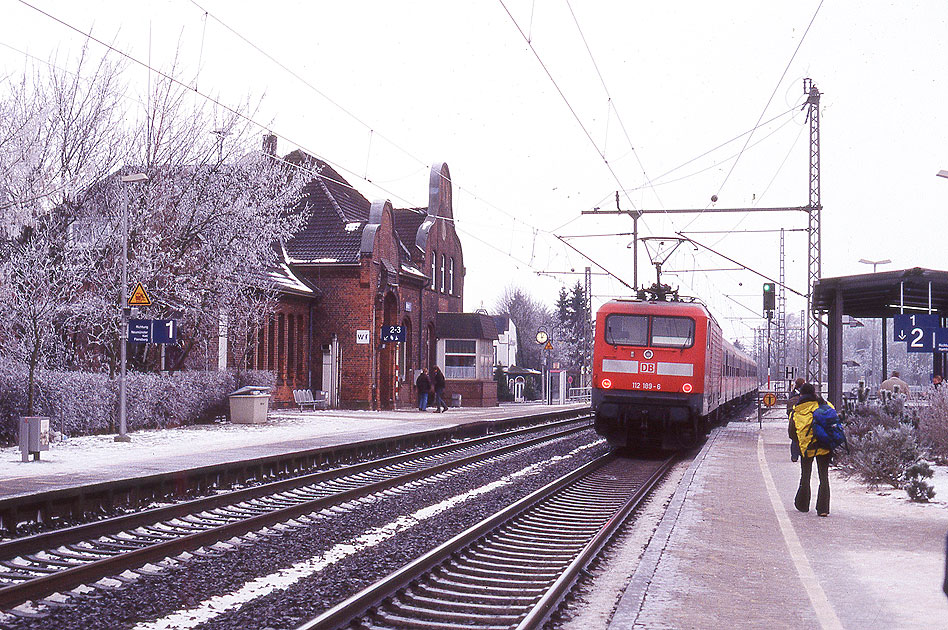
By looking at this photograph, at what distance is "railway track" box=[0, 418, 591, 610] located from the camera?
311 inches

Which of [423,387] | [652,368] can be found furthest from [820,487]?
[423,387]

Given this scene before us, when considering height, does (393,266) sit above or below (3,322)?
above

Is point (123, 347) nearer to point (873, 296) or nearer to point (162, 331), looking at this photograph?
point (162, 331)

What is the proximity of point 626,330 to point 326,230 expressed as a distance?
69.8ft

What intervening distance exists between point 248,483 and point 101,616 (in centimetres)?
834

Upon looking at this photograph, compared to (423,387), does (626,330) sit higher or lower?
higher

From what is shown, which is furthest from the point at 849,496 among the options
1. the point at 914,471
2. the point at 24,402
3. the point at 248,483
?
the point at 24,402

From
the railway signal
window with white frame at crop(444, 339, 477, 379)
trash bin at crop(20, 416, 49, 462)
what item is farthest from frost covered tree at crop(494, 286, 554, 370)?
trash bin at crop(20, 416, 49, 462)

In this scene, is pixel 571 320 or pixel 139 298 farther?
pixel 571 320

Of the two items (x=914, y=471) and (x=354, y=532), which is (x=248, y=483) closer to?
(x=354, y=532)

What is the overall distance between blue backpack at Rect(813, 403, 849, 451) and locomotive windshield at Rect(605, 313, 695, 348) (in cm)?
845

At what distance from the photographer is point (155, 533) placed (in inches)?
406

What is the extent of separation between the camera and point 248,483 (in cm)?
1518

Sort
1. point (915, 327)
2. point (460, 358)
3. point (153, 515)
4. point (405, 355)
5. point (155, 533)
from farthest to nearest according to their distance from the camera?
point (460, 358), point (405, 355), point (915, 327), point (153, 515), point (155, 533)
